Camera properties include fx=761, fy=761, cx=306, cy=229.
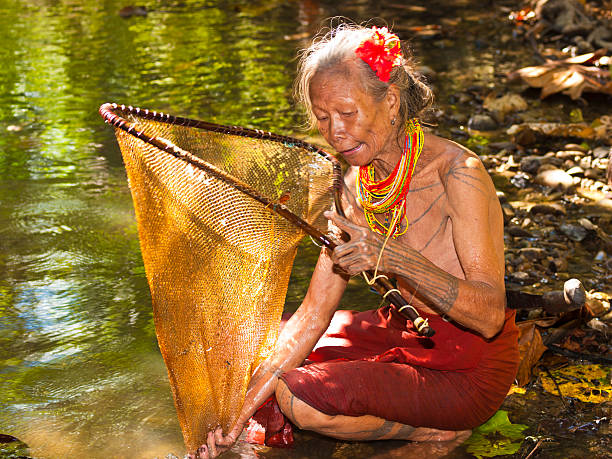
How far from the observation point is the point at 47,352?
3.57m

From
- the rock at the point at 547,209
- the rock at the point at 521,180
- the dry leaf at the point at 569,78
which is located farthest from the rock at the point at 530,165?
the dry leaf at the point at 569,78

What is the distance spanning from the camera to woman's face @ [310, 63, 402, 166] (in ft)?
8.16

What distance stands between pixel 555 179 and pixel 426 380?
3054 millimetres

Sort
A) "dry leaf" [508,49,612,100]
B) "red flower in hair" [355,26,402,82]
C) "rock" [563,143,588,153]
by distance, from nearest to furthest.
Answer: "red flower in hair" [355,26,402,82] < "rock" [563,143,588,153] < "dry leaf" [508,49,612,100]

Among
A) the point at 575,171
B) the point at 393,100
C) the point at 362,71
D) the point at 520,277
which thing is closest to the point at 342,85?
the point at 362,71

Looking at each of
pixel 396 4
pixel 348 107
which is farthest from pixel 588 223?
pixel 396 4

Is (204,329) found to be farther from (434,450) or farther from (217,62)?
(217,62)

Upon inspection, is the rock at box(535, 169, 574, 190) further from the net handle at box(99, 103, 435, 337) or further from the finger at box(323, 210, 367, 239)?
the finger at box(323, 210, 367, 239)

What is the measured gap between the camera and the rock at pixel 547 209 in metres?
4.86

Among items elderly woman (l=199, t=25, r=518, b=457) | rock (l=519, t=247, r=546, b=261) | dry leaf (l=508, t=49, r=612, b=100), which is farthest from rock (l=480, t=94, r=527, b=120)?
elderly woman (l=199, t=25, r=518, b=457)

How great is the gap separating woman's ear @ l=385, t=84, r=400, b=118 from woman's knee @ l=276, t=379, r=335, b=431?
1.02 meters

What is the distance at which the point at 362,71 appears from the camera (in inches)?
98.0

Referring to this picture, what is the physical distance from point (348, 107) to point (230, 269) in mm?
733

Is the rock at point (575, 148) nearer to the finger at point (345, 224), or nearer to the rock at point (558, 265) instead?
the rock at point (558, 265)
